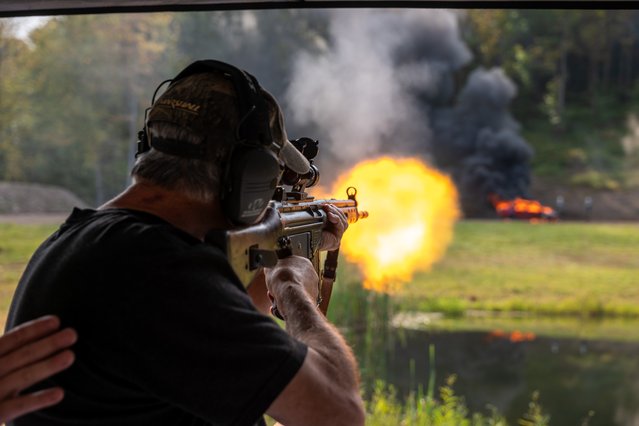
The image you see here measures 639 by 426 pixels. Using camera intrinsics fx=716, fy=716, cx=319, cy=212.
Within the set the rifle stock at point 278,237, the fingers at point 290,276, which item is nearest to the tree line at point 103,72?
the rifle stock at point 278,237

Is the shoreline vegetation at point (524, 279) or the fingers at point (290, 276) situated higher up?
the fingers at point (290, 276)

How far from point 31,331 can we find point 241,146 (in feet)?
1.18

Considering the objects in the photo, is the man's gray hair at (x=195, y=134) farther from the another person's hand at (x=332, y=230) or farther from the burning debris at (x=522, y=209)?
the burning debris at (x=522, y=209)

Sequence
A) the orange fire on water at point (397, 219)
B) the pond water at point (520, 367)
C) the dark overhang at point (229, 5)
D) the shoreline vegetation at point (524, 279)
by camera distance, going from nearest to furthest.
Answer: the dark overhang at point (229, 5)
the pond water at point (520, 367)
the orange fire on water at point (397, 219)
the shoreline vegetation at point (524, 279)

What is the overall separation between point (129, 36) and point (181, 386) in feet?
33.6

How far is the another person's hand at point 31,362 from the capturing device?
83 centimetres

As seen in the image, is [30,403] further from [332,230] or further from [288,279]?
[332,230]

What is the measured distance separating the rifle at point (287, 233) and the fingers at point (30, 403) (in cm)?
28

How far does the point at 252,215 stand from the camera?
41.8 inches

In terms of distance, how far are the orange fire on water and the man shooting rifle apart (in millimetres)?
5458

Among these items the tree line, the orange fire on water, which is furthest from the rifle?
the tree line

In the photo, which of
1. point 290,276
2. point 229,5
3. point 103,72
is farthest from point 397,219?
point 290,276

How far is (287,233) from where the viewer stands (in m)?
1.30

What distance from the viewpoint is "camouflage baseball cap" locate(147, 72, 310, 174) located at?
948 mm
